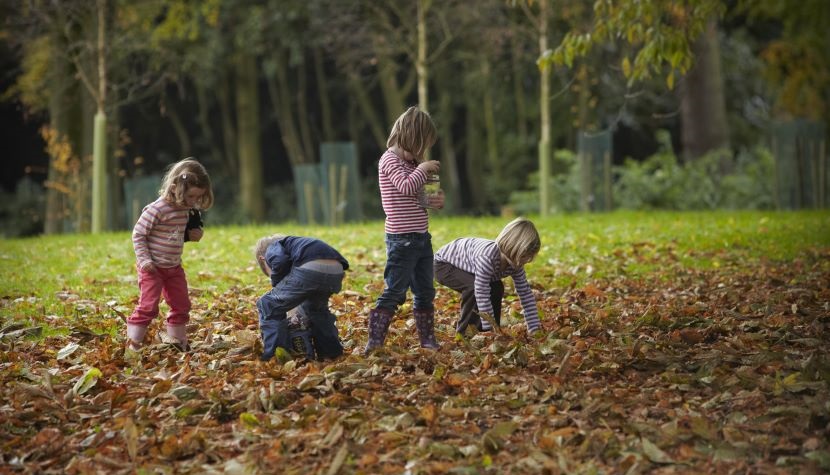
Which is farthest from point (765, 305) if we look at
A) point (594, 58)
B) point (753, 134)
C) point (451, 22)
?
point (753, 134)

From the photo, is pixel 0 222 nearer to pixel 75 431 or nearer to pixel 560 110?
pixel 560 110

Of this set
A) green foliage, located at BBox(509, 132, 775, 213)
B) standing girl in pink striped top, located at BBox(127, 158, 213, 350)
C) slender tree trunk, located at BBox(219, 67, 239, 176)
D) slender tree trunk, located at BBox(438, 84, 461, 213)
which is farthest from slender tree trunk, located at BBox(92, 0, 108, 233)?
slender tree trunk, located at BBox(219, 67, 239, 176)

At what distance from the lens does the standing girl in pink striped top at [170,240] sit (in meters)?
6.55

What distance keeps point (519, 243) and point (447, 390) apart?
1.21m

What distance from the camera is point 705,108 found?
20.3m

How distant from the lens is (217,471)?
4645mm

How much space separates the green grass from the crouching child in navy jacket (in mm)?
2582

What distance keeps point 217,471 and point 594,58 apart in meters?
19.0

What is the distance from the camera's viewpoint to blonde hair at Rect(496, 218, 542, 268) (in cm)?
647

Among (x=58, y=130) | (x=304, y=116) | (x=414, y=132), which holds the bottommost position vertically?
(x=414, y=132)

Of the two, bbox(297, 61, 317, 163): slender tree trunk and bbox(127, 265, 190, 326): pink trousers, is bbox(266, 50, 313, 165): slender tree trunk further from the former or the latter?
bbox(127, 265, 190, 326): pink trousers

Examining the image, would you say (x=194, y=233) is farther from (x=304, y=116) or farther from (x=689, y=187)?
(x=304, y=116)

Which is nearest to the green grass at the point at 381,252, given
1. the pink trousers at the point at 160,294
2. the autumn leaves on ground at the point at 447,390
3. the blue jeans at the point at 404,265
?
the autumn leaves on ground at the point at 447,390

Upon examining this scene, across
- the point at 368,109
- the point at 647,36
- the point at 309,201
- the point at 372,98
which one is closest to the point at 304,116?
the point at 368,109
